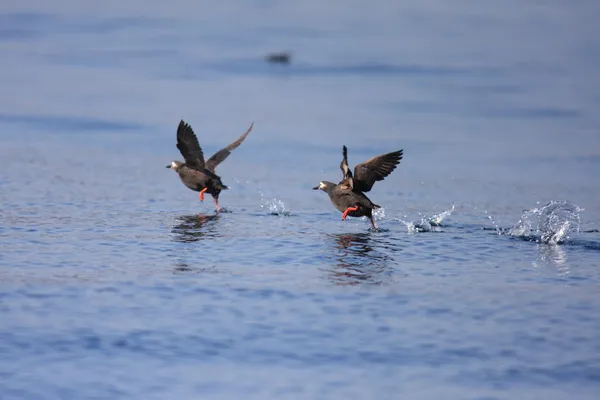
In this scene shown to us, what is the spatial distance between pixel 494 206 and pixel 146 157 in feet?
26.6

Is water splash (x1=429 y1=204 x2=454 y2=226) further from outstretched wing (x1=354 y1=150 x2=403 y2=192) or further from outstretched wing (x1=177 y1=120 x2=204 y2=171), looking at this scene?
outstretched wing (x1=177 y1=120 x2=204 y2=171)

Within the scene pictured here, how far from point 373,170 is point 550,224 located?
278cm

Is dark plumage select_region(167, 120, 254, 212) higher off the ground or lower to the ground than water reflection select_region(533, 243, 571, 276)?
higher

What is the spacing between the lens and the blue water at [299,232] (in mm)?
9312

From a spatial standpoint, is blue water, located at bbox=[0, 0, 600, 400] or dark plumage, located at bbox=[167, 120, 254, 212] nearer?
blue water, located at bbox=[0, 0, 600, 400]

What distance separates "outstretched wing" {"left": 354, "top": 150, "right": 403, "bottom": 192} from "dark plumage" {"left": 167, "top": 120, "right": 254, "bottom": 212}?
8.80ft

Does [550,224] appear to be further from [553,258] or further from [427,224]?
[553,258]

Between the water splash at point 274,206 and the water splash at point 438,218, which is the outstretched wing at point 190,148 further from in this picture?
the water splash at point 438,218

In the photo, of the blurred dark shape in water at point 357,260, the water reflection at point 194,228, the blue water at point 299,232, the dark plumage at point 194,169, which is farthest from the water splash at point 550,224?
the dark plumage at point 194,169

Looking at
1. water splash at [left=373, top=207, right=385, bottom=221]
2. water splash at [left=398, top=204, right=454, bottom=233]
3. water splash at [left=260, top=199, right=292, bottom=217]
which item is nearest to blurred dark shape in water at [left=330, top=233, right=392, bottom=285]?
water splash at [left=398, top=204, right=454, bottom=233]

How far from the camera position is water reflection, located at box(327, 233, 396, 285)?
496 inches

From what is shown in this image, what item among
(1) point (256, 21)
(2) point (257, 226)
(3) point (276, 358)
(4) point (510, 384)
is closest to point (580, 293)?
(4) point (510, 384)

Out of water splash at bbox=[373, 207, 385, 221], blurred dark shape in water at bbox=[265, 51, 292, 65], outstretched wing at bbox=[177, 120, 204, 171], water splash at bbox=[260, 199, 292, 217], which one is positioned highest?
blurred dark shape in water at bbox=[265, 51, 292, 65]

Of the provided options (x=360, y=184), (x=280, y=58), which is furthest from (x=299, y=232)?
(x=280, y=58)
